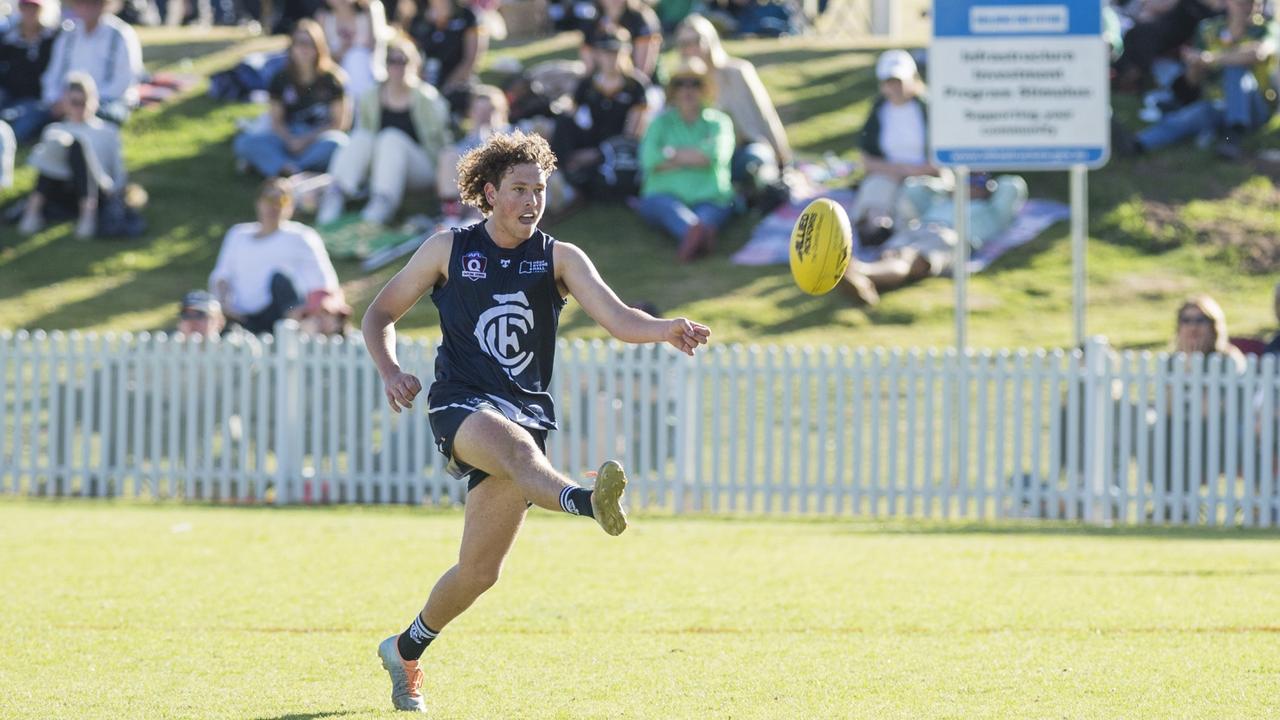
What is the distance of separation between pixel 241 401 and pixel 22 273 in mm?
5363

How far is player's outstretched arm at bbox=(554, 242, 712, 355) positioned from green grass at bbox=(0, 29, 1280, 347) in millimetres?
10119

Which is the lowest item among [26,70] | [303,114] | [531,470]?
[531,470]

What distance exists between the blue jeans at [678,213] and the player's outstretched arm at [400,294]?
11351mm

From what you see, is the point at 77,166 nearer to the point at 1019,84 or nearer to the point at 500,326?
the point at 1019,84

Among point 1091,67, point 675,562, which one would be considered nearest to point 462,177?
point 675,562

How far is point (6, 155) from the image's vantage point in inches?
730

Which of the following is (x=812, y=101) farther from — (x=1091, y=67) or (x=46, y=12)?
(x=46, y=12)

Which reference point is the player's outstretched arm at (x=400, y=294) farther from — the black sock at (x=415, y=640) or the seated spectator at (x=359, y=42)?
the seated spectator at (x=359, y=42)

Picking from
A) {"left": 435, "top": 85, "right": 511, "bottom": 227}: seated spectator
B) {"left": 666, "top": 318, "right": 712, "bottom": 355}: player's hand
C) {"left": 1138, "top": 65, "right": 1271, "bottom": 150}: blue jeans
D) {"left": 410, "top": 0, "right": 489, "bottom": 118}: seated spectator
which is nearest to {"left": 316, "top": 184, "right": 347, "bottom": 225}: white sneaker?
{"left": 435, "top": 85, "right": 511, "bottom": 227}: seated spectator

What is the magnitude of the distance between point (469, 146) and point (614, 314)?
1123 centimetres

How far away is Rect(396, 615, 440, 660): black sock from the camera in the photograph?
20.3ft

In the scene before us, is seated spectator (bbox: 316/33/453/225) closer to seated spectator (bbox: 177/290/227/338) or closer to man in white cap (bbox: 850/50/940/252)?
seated spectator (bbox: 177/290/227/338)

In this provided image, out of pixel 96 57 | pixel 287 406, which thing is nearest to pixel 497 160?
pixel 287 406

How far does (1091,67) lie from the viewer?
47.8 ft
